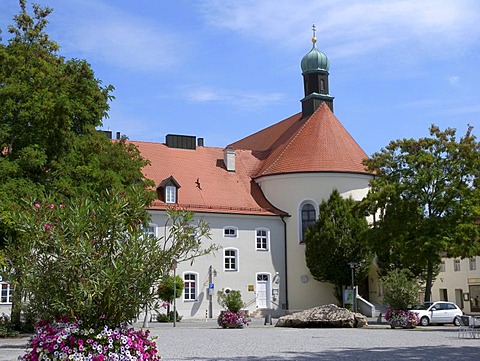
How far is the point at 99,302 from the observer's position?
9281 mm

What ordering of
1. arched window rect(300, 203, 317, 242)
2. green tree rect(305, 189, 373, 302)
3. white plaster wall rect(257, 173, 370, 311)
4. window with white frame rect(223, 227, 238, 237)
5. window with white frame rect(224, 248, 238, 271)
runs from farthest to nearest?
1. arched window rect(300, 203, 317, 242)
2. white plaster wall rect(257, 173, 370, 311)
3. window with white frame rect(223, 227, 238, 237)
4. window with white frame rect(224, 248, 238, 271)
5. green tree rect(305, 189, 373, 302)

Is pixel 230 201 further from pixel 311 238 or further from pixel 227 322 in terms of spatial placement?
pixel 227 322

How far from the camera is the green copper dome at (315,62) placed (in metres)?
49.6

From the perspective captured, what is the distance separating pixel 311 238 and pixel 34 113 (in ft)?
75.2

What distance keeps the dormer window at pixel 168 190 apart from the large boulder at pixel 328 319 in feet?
48.9

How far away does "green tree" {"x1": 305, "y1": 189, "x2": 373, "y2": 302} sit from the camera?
40.2 m

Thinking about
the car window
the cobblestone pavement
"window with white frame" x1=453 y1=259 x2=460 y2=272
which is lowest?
the cobblestone pavement

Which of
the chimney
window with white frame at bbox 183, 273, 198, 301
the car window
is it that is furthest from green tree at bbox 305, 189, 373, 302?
the car window

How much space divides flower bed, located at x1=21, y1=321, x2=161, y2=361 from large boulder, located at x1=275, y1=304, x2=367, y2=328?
19.3 metres

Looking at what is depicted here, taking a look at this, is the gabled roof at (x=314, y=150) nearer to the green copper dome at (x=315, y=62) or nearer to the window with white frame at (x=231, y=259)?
the green copper dome at (x=315, y=62)

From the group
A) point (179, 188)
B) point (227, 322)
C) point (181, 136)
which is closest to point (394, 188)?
point (227, 322)

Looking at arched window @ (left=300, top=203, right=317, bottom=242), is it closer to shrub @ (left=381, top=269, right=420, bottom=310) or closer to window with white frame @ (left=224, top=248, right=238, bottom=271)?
window with white frame @ (left=224, top=248, right=238, bottom=271)

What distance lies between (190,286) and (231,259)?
332 centimetres

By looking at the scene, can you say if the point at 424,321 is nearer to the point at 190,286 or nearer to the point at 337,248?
the point at 337,248
